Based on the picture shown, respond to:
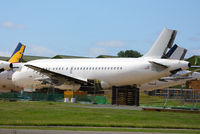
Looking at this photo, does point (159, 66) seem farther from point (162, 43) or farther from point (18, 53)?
point (18, 53)

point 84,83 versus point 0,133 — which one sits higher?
point 84,83

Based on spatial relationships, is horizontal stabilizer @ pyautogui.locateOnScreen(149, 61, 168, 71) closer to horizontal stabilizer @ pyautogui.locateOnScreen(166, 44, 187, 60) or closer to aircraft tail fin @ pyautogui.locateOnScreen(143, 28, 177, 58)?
aircraft tail fin @ pyautogui.locateOnScreen(143, 28, 177, 58)

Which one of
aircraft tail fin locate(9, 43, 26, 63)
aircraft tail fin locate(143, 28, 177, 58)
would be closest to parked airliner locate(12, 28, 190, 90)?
aircraft tail fin locate(143, 28, 177, 58)

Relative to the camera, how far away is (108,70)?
37.2 m

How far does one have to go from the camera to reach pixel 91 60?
39562mm

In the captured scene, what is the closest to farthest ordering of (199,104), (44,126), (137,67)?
1. (44,126)
2. (199,104)
3. (137,67)

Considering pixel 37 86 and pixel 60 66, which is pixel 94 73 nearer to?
pixel 60 66

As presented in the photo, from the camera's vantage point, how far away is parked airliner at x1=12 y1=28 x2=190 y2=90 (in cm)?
3425

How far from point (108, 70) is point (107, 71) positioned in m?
0.16

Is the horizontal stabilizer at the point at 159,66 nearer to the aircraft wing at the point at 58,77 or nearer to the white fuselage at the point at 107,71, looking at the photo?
the white fuselage at the point at 107,71

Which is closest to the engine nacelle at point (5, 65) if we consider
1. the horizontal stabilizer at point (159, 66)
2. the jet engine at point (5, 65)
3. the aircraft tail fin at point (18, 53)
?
the jet engine at point (5, 65)

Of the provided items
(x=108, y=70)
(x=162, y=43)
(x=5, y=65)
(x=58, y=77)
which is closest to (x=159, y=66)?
(x=162, y=43)

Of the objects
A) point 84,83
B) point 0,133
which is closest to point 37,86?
point 84,83

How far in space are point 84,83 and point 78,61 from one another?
2777mm
